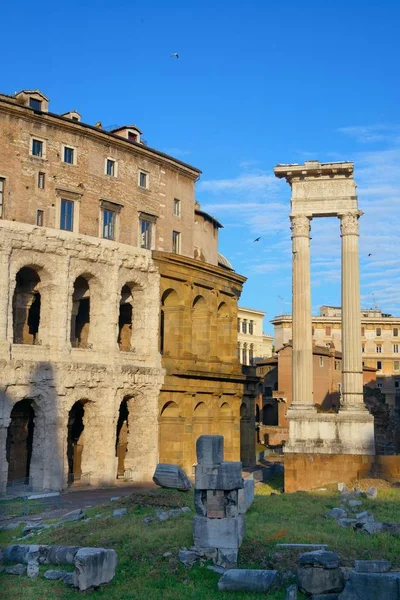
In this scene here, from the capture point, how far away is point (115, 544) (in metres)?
16.8

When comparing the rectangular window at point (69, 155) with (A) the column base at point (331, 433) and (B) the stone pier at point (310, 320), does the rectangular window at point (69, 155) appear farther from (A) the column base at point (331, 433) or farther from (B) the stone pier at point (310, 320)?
(A) the column base at point (331, 433)

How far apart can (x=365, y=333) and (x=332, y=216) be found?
60.1m

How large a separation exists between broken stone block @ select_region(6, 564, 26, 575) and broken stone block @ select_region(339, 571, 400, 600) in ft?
21.8

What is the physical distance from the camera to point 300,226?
93.5 ft

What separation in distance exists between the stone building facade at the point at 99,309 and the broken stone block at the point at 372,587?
20544mm

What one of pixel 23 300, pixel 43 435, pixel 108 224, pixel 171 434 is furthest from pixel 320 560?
pixel 108 224

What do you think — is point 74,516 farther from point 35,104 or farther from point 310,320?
point 35,104

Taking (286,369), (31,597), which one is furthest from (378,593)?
(286,369)

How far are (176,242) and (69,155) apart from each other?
337 inches

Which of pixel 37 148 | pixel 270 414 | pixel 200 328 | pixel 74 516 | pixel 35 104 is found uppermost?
pixel 35 104

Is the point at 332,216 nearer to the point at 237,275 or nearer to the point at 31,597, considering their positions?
the point at 237,275

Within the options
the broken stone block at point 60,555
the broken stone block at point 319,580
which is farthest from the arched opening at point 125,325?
the broken stone block at point 319,580

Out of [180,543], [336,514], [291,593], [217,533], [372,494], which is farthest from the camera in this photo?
[372,494]

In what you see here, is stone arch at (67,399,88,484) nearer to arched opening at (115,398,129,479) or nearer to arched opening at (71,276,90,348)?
arched opening at (115,398,129,479)
